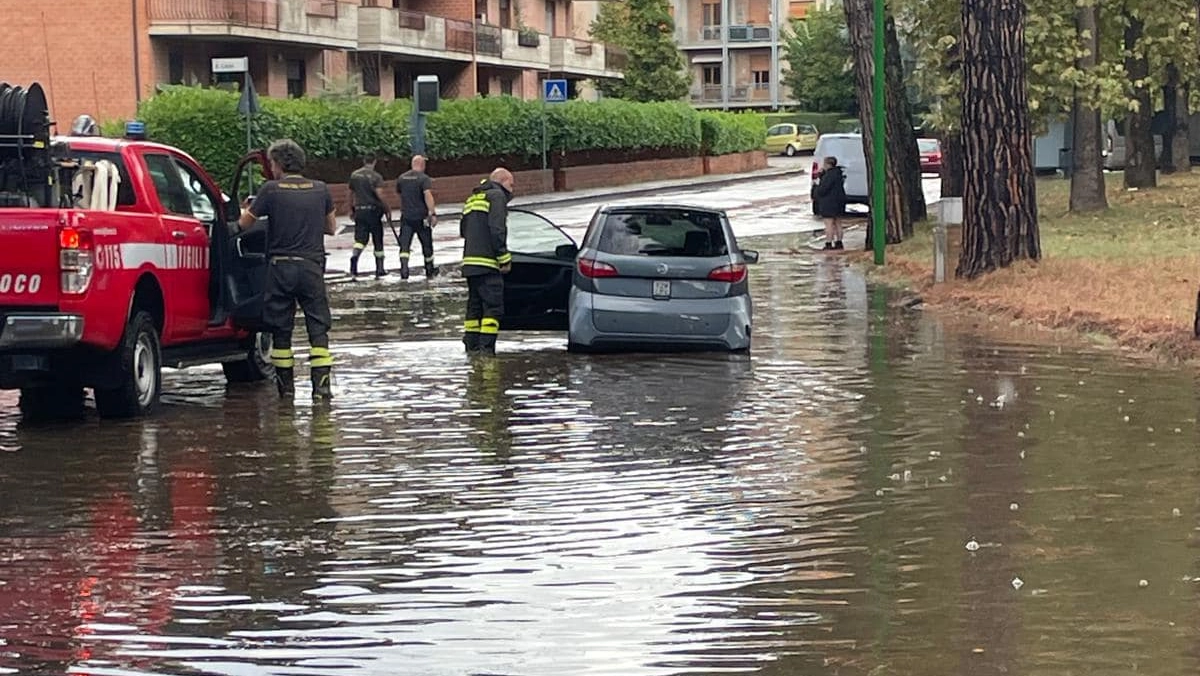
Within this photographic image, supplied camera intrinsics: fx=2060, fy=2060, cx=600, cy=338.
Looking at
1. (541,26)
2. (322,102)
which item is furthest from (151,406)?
(541,26)

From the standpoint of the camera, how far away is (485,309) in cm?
1800

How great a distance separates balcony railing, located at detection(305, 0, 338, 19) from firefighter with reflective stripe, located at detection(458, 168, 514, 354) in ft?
126

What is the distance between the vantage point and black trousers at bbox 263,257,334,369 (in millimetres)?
14898

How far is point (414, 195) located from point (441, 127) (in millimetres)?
24603

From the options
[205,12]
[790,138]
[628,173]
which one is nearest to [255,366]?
[205,12]

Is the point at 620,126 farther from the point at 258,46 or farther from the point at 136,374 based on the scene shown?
the point at 136,374

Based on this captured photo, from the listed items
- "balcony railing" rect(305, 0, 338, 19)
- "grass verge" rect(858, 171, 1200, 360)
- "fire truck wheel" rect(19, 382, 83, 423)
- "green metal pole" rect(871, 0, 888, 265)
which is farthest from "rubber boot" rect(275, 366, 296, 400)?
"balcony railing" rect(305, 0, 338, 19)

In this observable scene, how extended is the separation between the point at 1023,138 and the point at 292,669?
18381 millimetres

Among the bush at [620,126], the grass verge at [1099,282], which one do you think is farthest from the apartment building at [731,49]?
the grass verge at [1099,282]

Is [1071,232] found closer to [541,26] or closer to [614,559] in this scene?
[614,559]

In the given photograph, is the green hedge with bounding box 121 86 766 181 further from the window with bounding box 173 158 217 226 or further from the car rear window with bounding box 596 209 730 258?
the window with bounding box 173 158 217 226

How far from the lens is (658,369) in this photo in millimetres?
16734

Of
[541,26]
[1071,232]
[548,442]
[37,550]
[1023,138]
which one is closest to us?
[37,550]

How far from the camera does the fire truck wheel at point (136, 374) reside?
13.7 m
